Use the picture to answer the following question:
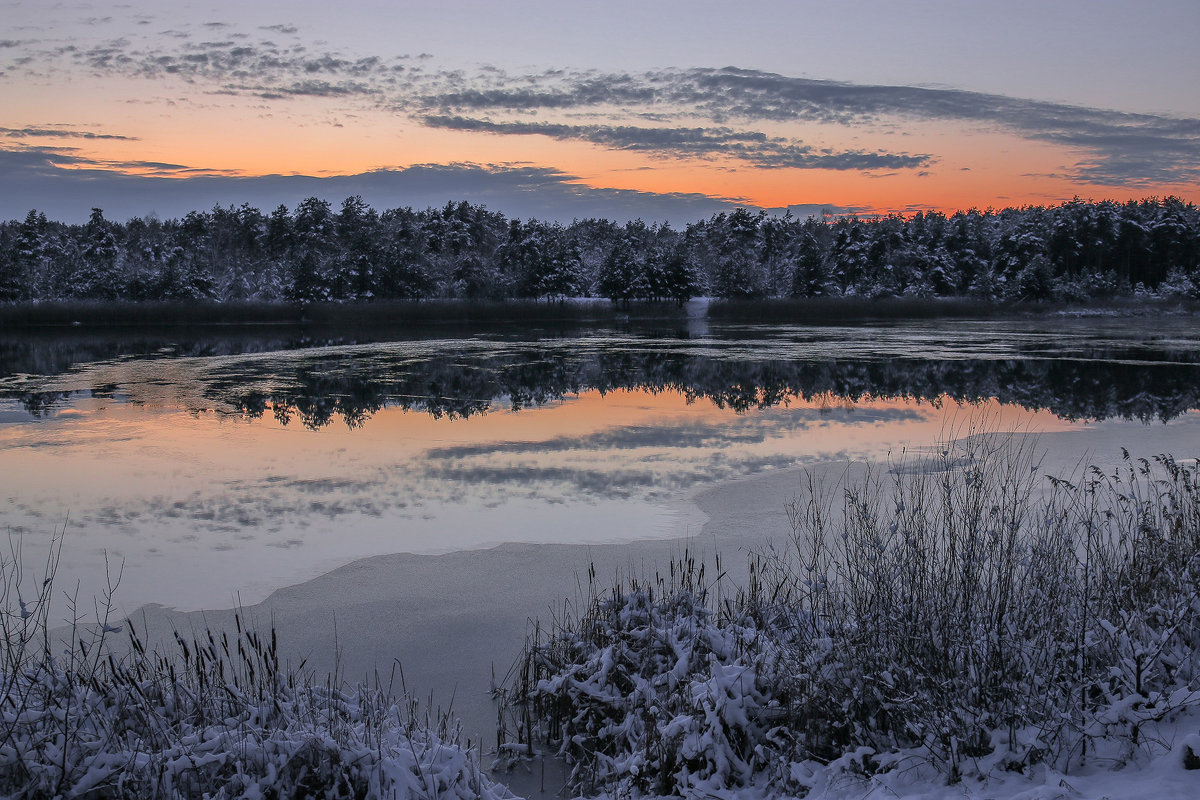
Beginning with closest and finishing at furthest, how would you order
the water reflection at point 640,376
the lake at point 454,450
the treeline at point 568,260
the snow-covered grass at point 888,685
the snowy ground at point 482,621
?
the snowy ground at point 482,621
the snow-covered grass at point 888,685
the lake at point 454,450
the water reflection at point 640,376
the treeline at point 568,260

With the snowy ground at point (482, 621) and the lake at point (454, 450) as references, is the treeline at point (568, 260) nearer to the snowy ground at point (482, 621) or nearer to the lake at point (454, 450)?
the lake at point (454, 450)

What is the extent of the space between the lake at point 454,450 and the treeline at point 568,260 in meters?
32.4

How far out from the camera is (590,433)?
43.2 feet

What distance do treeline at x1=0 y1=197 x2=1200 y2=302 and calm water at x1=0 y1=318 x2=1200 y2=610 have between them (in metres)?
30.7

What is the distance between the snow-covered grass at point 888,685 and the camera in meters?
3.51

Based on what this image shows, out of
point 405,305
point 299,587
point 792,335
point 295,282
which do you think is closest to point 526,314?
point 405,305

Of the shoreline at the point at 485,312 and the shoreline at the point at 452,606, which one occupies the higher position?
the shoreline at the point at 485,312

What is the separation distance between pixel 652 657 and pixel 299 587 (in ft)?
10.4

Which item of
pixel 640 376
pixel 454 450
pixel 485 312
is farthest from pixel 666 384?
pixel 485 312

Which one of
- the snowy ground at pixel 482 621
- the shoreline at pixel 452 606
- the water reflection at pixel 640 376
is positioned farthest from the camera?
the water reflection at pixel 640 376

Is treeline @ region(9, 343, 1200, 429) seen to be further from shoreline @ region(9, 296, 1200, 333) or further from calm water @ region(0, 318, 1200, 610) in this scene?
shoreline @ region(9, 296, 1200, 333)

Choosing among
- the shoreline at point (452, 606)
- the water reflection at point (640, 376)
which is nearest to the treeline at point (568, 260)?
the water reflection at point (640, 376)

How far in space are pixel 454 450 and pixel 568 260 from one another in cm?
5322

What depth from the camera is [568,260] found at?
63.8 m
